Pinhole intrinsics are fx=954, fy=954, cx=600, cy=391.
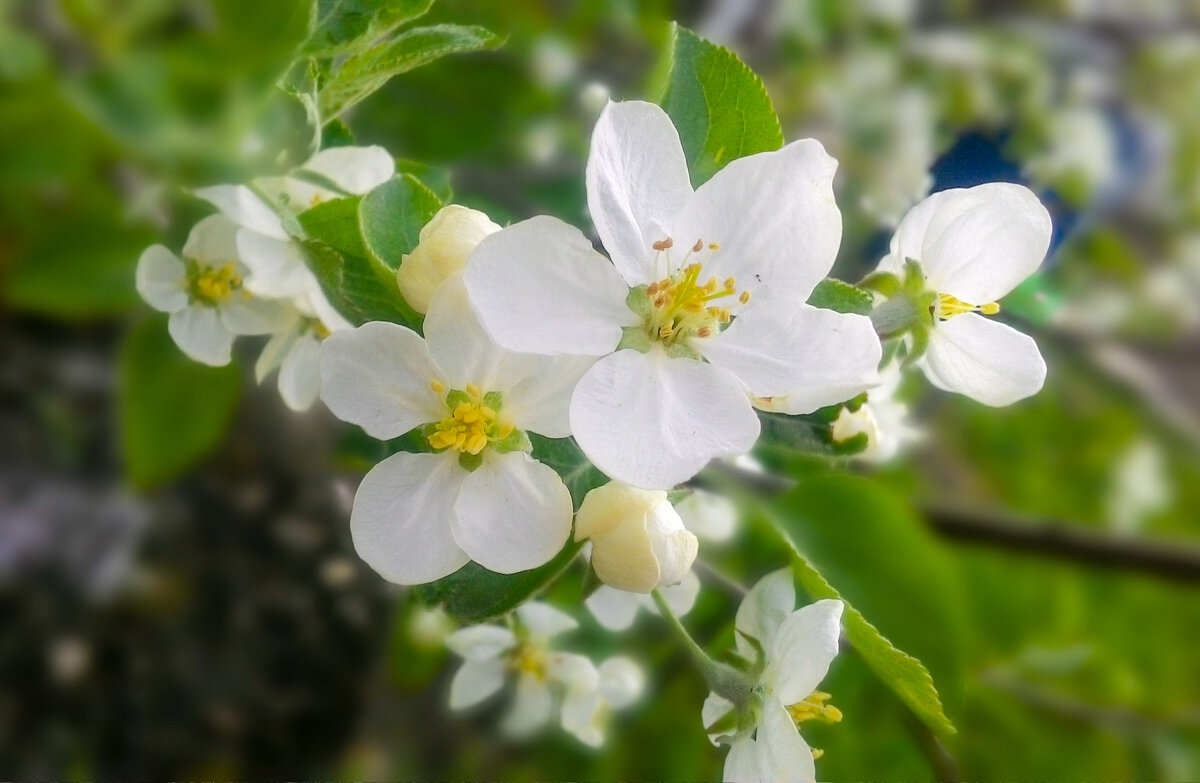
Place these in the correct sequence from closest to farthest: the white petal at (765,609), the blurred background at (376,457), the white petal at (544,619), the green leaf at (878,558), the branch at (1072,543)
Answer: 1. the white petal at (765,609)
2. the white petal at (544,619)
3. the green leaf at (878,558)
4. the blurred background at (376,457)
5. the branch at (1072,543)

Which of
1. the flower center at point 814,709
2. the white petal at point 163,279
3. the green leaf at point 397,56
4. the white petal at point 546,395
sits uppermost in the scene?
the green leaf at point 397,56

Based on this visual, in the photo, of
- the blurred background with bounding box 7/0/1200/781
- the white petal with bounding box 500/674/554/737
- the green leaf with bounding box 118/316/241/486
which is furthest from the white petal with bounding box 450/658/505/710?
the green leaf with bounding box 118/316/241/486

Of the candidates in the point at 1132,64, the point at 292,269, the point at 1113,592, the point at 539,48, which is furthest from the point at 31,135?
the point at 1132,64

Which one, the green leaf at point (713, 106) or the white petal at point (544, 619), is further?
the white petal at point (544, 619)

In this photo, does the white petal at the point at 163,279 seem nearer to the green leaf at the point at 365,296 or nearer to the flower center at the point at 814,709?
the green leaf at the point at 365,296

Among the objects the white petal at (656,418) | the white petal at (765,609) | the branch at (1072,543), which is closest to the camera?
the white petal at (656,418)

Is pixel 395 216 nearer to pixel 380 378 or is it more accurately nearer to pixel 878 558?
pixel 380 378

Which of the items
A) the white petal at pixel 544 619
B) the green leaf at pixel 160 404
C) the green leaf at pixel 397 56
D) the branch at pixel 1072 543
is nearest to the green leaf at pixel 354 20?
the green leaf at pixel 397 56
